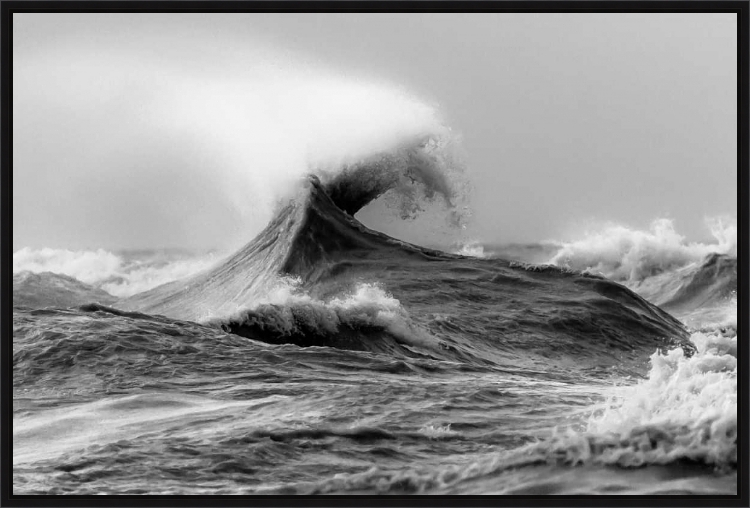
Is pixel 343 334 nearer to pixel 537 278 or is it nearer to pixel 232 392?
pixel 232 392

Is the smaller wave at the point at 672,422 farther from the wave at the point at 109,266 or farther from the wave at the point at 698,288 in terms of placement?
the wave at the point at 109,266

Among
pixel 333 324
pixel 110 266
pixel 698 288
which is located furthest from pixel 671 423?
pixel 110 266

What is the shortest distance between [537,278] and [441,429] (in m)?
9.58

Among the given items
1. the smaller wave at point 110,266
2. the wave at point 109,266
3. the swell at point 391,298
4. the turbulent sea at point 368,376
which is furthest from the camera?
the smaller wave at point 110,266

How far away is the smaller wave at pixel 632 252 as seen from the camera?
2658cm

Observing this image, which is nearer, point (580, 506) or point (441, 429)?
point (580, 506)

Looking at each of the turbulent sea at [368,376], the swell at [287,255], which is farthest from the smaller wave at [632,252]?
the swell at [287,255]

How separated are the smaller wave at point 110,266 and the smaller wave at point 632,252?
10.8 m

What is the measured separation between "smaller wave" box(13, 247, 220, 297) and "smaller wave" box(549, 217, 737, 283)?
10803mm

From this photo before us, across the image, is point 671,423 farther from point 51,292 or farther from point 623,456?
point 51,292

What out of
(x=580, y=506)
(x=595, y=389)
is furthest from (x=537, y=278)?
(x=580, y=506)

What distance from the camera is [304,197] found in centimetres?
1856

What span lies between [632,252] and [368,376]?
1892 cm

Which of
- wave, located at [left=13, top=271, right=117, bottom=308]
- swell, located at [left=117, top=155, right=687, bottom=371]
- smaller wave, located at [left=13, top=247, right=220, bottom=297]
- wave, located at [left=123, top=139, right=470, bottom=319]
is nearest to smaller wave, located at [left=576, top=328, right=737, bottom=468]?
swell, located at [left=117, top=155, right=687, bottom=371]
